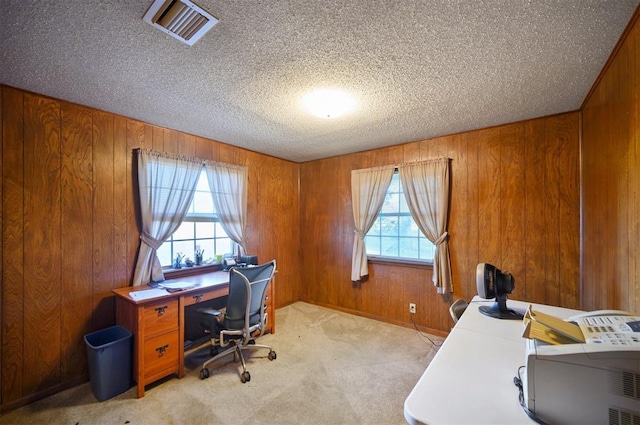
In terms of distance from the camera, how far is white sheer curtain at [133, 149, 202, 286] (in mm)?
2629

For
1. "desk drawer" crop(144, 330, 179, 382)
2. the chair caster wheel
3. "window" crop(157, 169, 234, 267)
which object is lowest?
the chair caster wheel

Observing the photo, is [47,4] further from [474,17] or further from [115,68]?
[474,17]

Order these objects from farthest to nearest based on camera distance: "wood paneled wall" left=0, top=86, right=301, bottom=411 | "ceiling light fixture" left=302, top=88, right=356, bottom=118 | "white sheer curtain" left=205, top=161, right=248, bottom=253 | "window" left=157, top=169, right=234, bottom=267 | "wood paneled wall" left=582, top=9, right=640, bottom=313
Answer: "white sheer curtain" left=205, top=161, right=248, bottom=253 → "window" left=157, top=169, right=234, bottom=267 → "ceiling light fixture" left=302, top=88, right=356, bottom=118 → "wood paneled wall" left=0, top=86, right=301, bottom=411 → "wood paneled wall" left=582, top=9, right=640, bottom=313

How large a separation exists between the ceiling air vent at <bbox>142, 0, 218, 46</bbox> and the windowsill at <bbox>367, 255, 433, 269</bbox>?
124 inches

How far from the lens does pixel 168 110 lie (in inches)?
95.2

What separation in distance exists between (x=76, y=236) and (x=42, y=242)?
0.21 meters

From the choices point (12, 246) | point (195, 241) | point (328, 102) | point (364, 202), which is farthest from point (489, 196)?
point (12, 246)

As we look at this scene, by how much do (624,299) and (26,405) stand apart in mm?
4172

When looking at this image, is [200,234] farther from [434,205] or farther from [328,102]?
[434,205]

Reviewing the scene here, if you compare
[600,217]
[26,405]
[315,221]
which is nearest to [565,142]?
[600,217]

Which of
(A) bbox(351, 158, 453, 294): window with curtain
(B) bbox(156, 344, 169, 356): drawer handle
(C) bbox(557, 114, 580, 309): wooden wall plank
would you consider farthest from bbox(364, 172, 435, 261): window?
(B) bbox(156, 344, 169, 356): drawer handle

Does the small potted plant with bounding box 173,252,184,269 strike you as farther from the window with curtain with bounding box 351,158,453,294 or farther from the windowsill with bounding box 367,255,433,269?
the windowsill with bounding box 367,255,433,269

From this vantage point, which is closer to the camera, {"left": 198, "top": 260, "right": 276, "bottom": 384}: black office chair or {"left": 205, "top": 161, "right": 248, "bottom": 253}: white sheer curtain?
{"left": 198, "top": 260, "right": 276, "bottom": 384}: black office chair

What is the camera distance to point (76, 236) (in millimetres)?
2289
